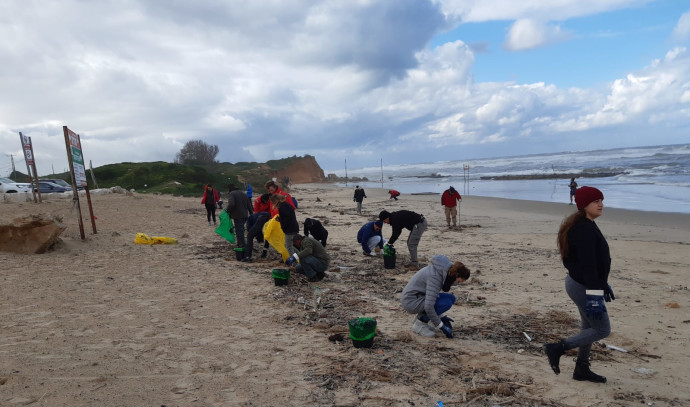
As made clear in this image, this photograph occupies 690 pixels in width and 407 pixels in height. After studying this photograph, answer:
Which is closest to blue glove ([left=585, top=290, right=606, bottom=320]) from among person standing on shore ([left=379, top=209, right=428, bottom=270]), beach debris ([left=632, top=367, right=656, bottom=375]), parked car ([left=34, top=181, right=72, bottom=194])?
beach debris ([left=632, top=367, right=656, bottom=375])

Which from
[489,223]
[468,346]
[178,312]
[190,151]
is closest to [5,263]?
[178,312]

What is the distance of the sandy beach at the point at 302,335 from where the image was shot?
12.2ft

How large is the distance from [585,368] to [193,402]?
10.8ft

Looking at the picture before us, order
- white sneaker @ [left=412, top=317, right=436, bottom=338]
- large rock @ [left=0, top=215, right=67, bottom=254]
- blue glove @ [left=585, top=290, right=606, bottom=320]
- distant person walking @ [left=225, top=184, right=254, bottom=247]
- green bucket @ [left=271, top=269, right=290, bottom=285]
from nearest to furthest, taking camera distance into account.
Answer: blue glove @ [left=585, top=290, right=606, bottom=320], white sneaker @ [left=412, top=317, right=436, bottom=338], green bucket @ [left=271, top=269, right=290, bottom=285], large rock @ [left=0, top=215, right=67, bottom=254], distant person walking @ [left=225, top=184, right=254, bottom=247]

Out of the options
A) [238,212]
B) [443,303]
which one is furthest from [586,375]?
[238,212]

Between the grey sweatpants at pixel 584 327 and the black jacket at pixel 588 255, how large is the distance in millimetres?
87

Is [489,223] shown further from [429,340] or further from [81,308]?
[81,308]

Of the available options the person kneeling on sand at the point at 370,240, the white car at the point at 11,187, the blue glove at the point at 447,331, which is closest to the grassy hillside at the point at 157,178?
the white car at the point at 11,187

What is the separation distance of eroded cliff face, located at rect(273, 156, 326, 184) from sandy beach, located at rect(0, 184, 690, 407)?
6545cm

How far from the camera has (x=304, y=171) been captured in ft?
259

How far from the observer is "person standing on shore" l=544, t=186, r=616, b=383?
11.9ft

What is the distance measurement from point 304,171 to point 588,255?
7606cm

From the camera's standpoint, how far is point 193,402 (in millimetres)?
3549

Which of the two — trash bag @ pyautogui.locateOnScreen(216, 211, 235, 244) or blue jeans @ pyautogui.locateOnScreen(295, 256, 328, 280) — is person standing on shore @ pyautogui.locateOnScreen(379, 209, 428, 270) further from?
trash bag @ pyautogui.locateOnScreen(216, 211, 235, 244)
